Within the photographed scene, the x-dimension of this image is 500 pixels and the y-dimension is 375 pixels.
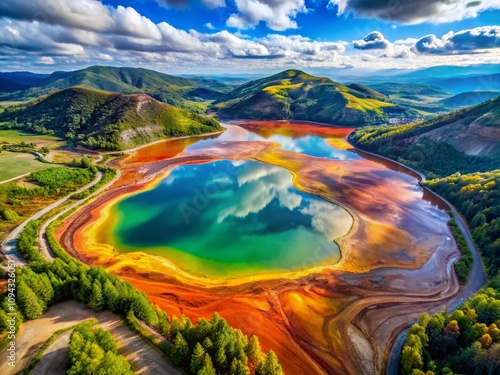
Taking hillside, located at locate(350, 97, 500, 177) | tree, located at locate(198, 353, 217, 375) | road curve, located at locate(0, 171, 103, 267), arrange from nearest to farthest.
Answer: tree, located at locate(198, 353, 217, 375) → road curve, located at locate(0, 171, 103, 267) → hillside, located at locate(350, 97, 500, 177)

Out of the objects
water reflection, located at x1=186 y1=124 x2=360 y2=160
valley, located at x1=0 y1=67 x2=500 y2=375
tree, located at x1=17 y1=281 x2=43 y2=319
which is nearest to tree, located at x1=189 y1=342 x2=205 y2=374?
valley, located at x1=0 y1=67 x2=500 y2=375

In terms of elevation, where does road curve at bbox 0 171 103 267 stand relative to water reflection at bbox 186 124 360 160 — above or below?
below

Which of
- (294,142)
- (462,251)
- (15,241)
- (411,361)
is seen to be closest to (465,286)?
(462,251)

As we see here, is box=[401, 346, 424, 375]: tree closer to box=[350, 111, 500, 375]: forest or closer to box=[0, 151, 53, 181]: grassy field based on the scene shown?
box=[350, 111, 500, 375]: forest

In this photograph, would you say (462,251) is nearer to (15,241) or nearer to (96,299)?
(96,299)

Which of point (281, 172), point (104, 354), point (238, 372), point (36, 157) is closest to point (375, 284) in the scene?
point (238, 372)

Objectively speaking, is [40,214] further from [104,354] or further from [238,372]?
[238,372]

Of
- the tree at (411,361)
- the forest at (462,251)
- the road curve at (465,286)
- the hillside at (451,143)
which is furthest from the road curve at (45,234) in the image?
the hillside at (451,143)
